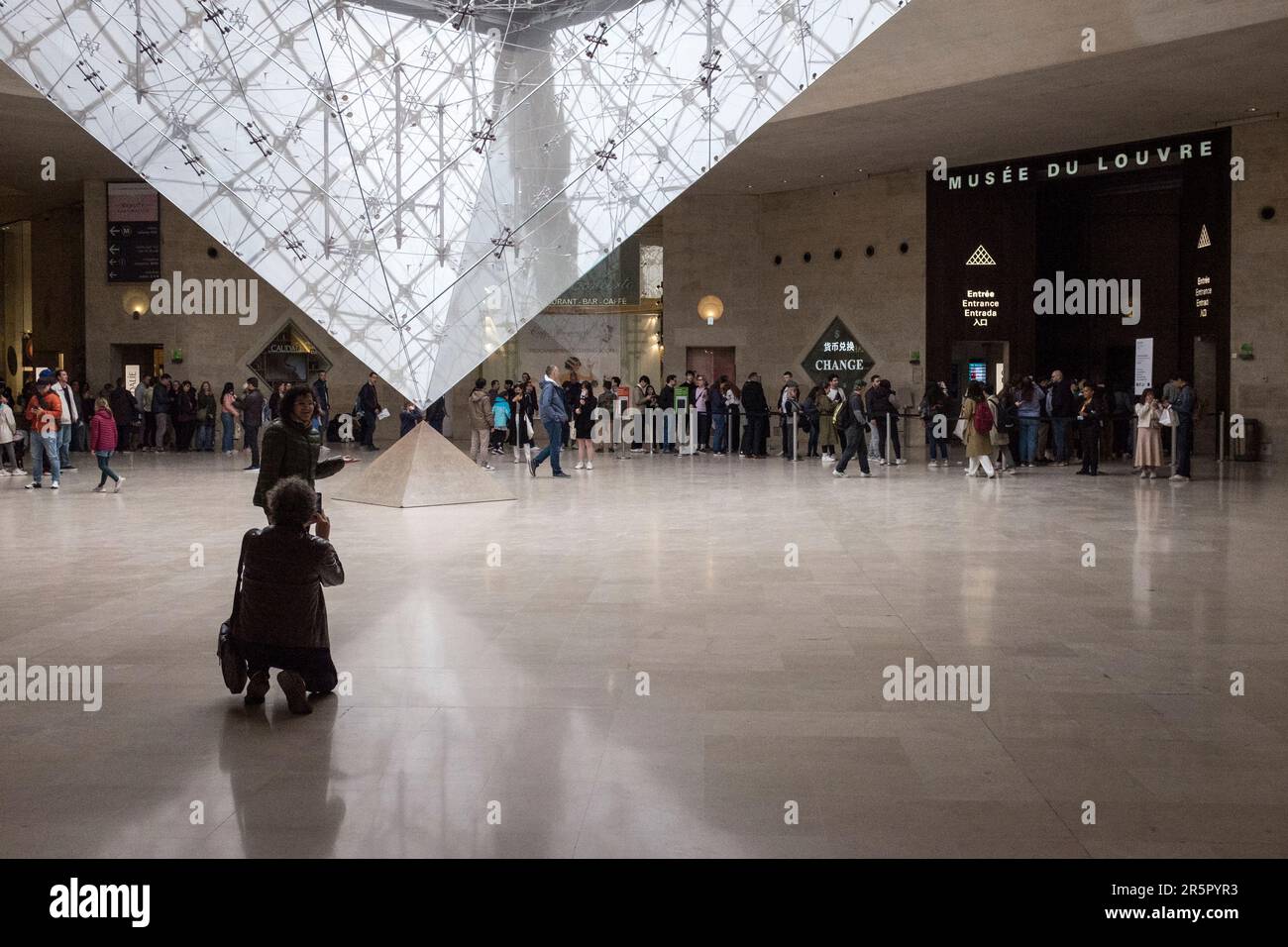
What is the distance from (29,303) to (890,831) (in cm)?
3153

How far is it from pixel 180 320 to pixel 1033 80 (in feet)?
54.3

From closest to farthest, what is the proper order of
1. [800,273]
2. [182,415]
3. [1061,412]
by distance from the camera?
1. [1061,412]
2. [182,415]
3. [800,273]

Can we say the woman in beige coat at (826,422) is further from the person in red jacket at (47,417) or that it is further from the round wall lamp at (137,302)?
the round wall lamp at (137,302)

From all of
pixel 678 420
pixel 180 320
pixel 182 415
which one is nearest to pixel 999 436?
pixel 678 420

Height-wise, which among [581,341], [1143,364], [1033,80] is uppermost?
[1033,80]

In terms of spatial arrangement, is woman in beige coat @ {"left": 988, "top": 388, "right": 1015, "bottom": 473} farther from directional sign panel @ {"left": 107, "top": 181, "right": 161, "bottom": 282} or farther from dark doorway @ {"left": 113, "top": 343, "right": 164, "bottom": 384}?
dark doorway @ {"left": 113, "top": 343, "right": 164, "bottom": 384}

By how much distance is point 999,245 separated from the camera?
829 inches

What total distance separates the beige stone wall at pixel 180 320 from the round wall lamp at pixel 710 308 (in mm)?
7933

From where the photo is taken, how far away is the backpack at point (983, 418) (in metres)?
14.4

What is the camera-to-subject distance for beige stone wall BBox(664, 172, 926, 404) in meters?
21.8

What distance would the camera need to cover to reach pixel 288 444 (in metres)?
5.10

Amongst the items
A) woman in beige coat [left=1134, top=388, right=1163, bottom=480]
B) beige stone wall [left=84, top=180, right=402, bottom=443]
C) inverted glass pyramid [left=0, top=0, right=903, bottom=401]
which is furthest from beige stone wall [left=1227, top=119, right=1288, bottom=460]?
beige stone wall [left=84, top=180, right=402, bottom=443]

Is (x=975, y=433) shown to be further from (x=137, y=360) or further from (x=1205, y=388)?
(x=137, y=360)

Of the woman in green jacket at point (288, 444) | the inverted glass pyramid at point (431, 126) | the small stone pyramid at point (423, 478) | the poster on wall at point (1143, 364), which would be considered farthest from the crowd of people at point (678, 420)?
the woman in green jacket at point (288, 444)
